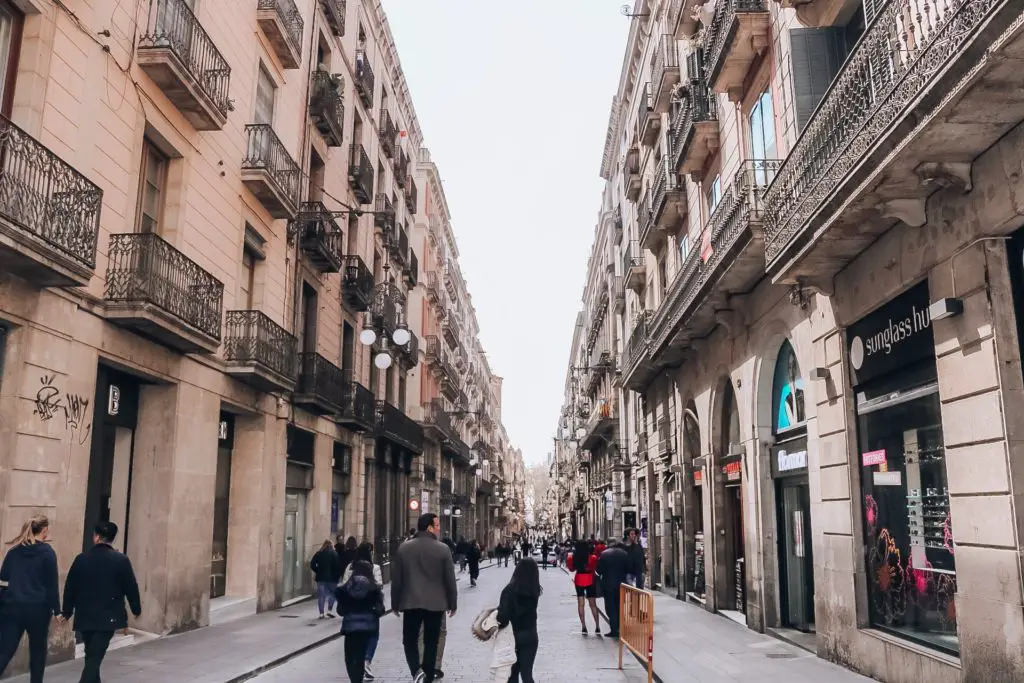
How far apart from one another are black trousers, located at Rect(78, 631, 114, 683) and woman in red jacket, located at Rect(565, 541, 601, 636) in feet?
26.9

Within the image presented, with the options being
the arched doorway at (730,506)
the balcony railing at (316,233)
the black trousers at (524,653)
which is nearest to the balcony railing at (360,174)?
the balcony railing at (316,233)

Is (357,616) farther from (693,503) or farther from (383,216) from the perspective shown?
(383,216)

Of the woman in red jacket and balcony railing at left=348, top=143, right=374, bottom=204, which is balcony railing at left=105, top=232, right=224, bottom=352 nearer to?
the woman in red jacket

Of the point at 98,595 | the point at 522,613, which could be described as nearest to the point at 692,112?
the point at 522,613

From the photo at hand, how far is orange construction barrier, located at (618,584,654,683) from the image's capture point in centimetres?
898

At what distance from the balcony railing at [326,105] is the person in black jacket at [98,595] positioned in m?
15.4

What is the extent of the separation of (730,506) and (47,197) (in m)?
14.0

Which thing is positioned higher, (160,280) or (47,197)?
(47,197)

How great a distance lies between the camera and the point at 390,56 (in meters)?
31.4

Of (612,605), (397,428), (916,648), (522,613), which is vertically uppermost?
(397,428)

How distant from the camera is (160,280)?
493 inches

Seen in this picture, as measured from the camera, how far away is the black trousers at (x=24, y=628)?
7.49m

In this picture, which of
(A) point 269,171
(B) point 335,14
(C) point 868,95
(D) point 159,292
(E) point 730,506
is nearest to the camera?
(C) point 868,95

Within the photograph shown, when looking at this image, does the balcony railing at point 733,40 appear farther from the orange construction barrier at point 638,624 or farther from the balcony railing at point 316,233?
the balcony railing at point 316,233
